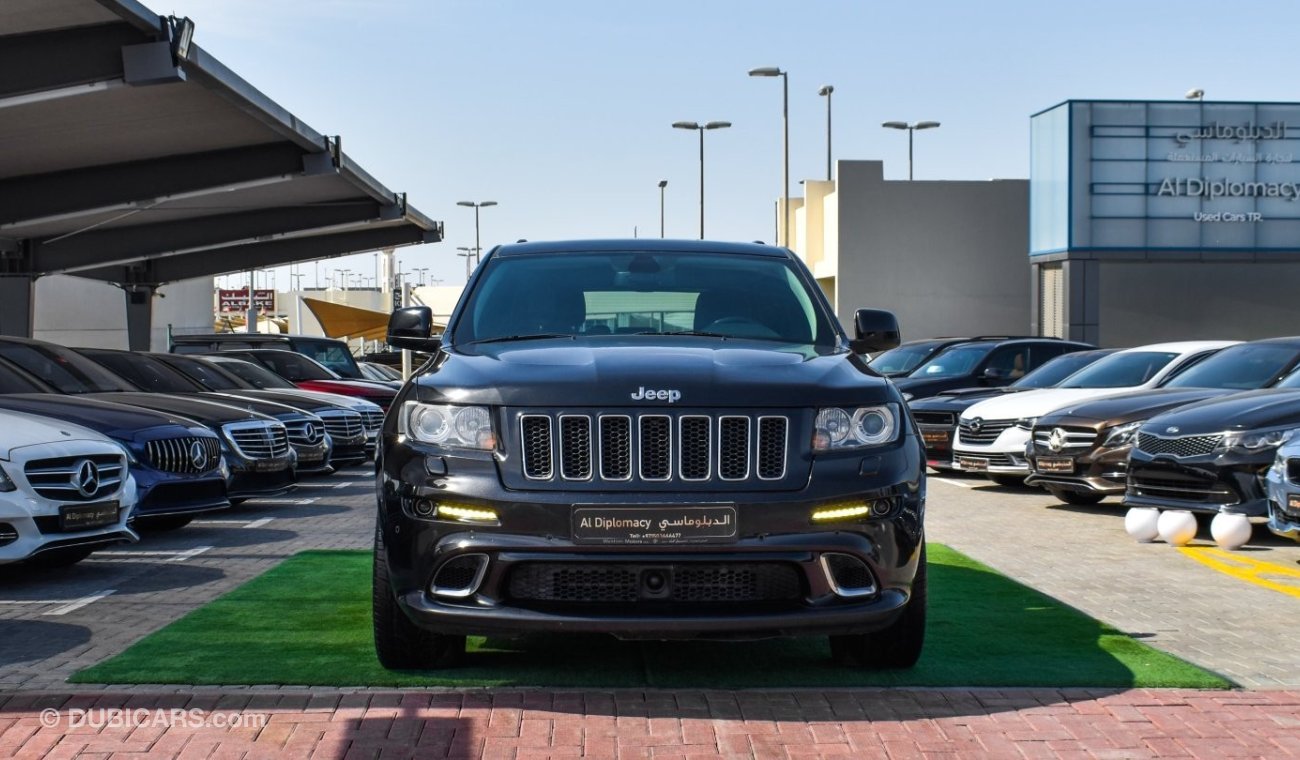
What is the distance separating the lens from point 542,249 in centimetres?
742

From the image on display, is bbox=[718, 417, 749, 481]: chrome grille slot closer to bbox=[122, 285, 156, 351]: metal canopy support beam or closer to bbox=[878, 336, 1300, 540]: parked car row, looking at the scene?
bbox=[878, 336, 1300, 540]: parked car row

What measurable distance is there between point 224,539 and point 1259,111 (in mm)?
36846

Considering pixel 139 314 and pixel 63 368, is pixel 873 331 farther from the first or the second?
pixel 139 314

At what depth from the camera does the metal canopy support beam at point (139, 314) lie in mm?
35688

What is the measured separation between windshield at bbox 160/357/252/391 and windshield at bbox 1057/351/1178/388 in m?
8.70

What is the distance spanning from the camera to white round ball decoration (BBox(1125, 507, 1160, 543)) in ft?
36.2

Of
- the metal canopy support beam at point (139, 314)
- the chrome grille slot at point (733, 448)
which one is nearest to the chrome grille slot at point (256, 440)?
the chrome grille slot at point (733, 448)

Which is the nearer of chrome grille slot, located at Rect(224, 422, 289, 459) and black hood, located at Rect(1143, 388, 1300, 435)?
black hood, located at Rect(1143, 388, 1300, 435)

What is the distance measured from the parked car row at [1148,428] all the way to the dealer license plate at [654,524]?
506 centimetres

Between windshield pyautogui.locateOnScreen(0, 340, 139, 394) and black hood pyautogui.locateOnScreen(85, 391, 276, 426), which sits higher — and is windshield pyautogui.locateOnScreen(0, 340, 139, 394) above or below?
above

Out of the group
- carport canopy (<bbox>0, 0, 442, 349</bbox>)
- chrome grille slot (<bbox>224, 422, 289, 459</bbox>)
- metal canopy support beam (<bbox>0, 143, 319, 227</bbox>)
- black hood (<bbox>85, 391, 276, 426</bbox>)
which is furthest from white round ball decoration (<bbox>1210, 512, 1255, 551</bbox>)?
metal canopy support beam (<bbox>0, 143, 319, 227</bbox>)

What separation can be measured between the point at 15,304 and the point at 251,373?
1250cm

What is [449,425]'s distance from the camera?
224 inches

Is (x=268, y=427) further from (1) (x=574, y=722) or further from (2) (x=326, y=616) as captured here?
(1) (x=574, y=722)
